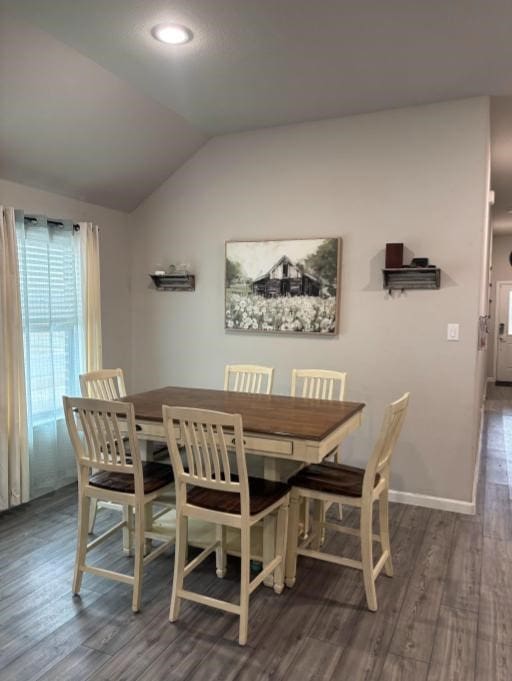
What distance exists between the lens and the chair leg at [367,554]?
7.54ft

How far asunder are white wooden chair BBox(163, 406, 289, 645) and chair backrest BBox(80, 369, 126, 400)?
3.39 ft

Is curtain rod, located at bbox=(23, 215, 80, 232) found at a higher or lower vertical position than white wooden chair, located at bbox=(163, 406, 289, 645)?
higher

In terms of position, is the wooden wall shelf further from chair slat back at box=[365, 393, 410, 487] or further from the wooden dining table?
chair slat back at box=[365, 393, 410, 487]

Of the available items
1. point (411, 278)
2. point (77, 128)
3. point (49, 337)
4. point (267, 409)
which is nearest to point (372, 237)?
point (411, 278)

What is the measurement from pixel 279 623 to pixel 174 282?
2992 millimetres

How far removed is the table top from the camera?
2350 millimetres

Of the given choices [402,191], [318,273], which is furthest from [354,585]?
[402,191]

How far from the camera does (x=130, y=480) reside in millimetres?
2514

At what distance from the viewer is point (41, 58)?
106 inches

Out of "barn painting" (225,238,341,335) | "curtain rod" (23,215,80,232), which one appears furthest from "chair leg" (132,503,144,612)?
"curtain rod" (23,215,80,232)

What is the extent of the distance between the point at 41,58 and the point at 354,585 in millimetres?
3316

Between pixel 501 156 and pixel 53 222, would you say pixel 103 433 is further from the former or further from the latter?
pixel 501 156

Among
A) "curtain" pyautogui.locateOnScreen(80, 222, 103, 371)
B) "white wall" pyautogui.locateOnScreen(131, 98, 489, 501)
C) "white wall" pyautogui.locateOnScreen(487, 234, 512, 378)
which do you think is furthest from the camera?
"white wall" pyautogui.locateOnScreen(487, 234, 512, 378)

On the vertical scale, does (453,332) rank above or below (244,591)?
above
